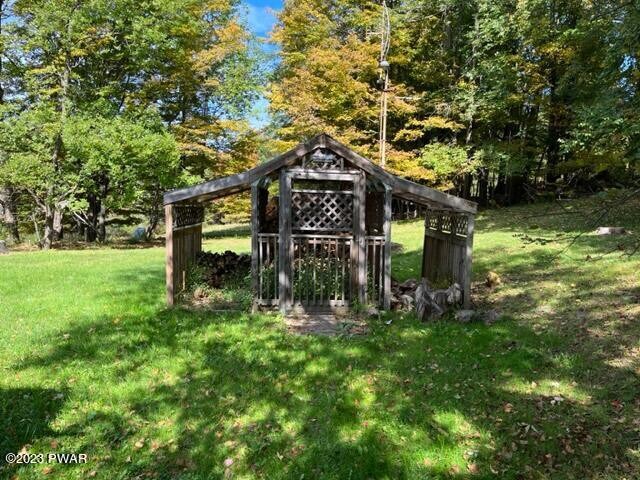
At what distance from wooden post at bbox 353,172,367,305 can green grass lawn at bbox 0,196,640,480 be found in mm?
917

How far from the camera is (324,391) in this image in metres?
4.76

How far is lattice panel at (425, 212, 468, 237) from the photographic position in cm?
809

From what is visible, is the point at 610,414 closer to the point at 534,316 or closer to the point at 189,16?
the point at 534,316

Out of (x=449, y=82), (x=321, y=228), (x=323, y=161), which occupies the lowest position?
(x=321, y=228)

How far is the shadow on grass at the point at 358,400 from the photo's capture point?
12.0 feet

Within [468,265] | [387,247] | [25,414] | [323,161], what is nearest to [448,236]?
[468,265]

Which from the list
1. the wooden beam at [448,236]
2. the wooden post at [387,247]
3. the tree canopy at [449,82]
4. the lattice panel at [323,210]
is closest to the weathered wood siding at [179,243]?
the lattice panel at [323,210]

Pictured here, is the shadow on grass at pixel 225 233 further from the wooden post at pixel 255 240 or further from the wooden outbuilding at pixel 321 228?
the wooden post at pixel 255 240

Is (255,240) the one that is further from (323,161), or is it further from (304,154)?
(323,161)

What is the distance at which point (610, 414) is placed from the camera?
4.19 meters

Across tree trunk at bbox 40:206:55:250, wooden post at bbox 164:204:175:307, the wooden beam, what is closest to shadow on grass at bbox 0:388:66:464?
wooden post at bbox 164:204:175:307

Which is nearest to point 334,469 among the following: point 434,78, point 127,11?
point 127,11

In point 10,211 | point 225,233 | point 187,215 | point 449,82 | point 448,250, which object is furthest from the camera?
point 225,233

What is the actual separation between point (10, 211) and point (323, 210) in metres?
16.9
